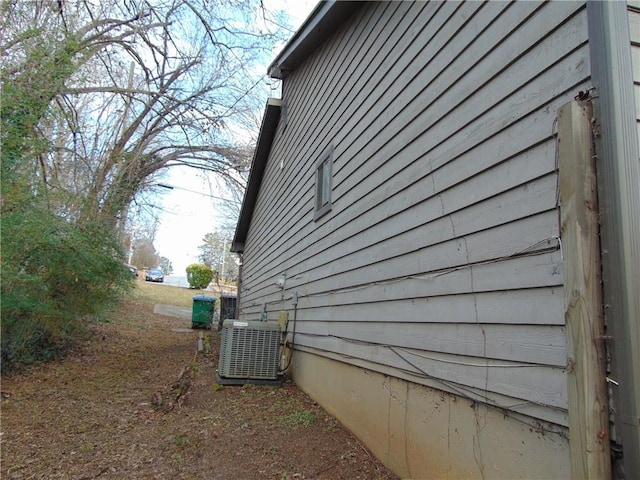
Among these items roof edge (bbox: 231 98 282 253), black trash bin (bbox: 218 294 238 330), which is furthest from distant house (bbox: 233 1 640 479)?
black trash bin (bbox: 218 294 238 330)

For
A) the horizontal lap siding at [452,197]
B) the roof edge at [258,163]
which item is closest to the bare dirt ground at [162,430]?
the horizontal lap siding at [452,197]

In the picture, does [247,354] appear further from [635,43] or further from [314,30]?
[635,43]

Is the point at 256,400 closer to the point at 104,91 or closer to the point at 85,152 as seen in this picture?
the point at 85,152

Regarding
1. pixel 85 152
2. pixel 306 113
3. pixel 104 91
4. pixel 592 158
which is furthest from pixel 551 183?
pixel 104 91

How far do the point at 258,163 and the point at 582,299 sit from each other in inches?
399

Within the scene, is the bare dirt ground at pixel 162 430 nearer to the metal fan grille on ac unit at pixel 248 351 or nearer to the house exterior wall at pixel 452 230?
the metal fan grille on ac unit at pixel 248 351

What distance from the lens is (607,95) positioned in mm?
1843

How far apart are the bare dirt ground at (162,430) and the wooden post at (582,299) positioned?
78.9 inches

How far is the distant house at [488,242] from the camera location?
1.77m

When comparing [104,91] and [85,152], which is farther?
[104,91]

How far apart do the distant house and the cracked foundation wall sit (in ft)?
0.04

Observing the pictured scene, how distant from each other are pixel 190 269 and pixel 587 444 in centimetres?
3368

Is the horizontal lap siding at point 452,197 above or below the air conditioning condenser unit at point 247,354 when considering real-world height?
above

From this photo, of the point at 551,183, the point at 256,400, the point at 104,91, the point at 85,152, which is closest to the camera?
the point at 551,183
